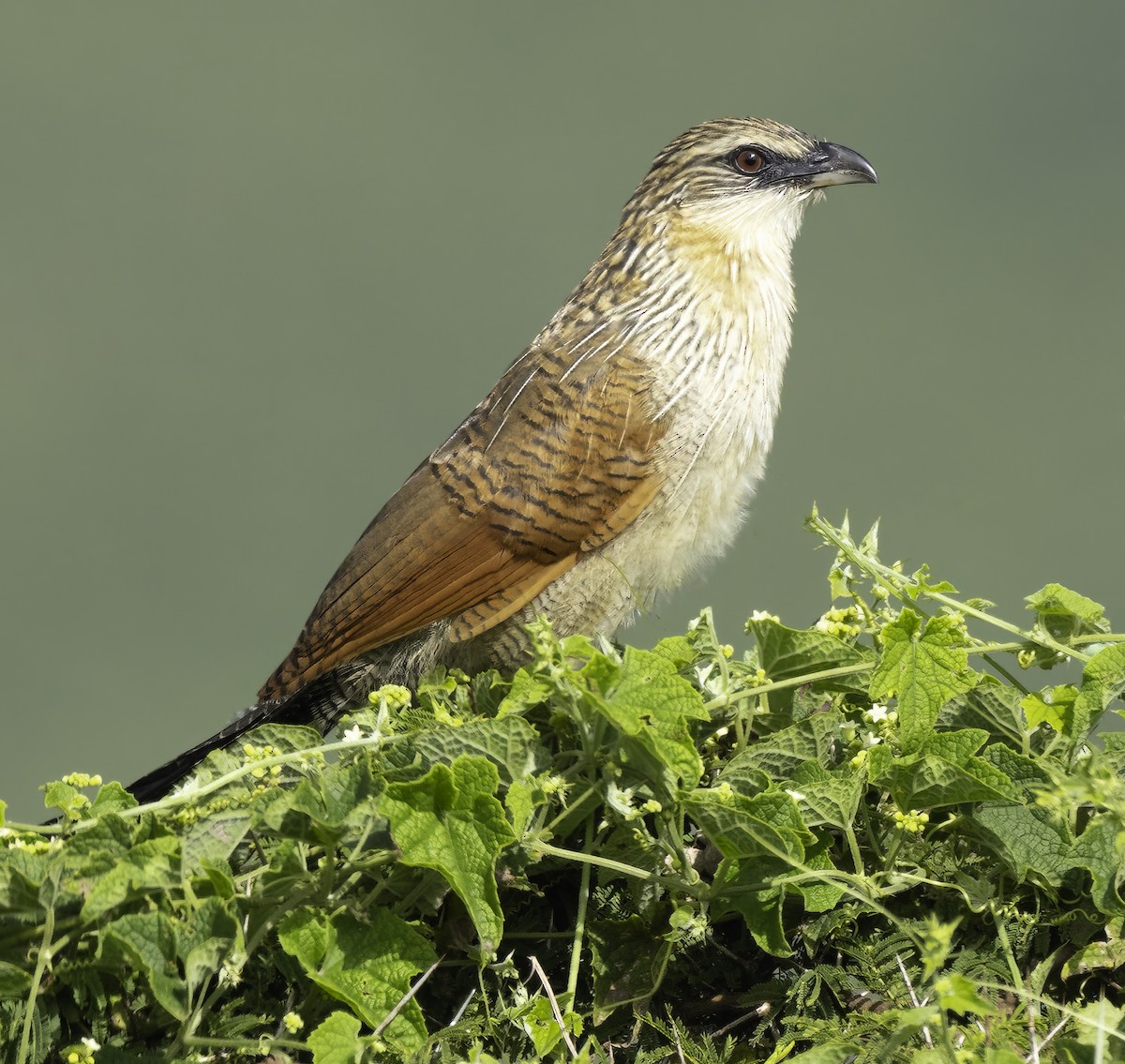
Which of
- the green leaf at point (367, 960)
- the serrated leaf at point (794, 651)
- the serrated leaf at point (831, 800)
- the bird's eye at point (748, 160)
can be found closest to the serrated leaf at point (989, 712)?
the serrated leaf at point (794, 651)

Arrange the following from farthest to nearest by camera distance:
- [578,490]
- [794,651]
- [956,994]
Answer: [578,490] → [794,651] → [956,994]

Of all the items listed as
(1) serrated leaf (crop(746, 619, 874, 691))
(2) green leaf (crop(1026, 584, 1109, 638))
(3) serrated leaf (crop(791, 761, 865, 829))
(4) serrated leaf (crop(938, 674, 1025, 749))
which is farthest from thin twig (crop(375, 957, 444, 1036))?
(2) green leaf (crop(1026, 584, 1109, 638))

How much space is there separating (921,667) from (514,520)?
3.93 ft

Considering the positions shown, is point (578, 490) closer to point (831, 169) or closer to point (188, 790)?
point (831, 169)

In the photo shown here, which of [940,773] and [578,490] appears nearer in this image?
[940,773]

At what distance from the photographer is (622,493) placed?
2.40m

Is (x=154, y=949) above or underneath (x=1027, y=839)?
above

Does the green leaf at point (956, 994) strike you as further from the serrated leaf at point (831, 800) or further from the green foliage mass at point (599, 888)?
the serrated leaf at point (831, 800)

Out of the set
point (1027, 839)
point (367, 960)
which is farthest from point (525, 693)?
point (1027, 839)

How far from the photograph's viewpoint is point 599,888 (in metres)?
1.34

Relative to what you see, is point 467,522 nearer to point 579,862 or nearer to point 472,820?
point 579,862

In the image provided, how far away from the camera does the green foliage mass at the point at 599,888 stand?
1.14 m

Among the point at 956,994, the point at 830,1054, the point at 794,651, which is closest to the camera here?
the point at 956,994

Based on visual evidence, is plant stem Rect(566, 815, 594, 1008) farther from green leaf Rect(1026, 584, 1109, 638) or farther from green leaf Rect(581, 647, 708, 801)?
green leaf Rect(1026, 584, 1109, 638)
